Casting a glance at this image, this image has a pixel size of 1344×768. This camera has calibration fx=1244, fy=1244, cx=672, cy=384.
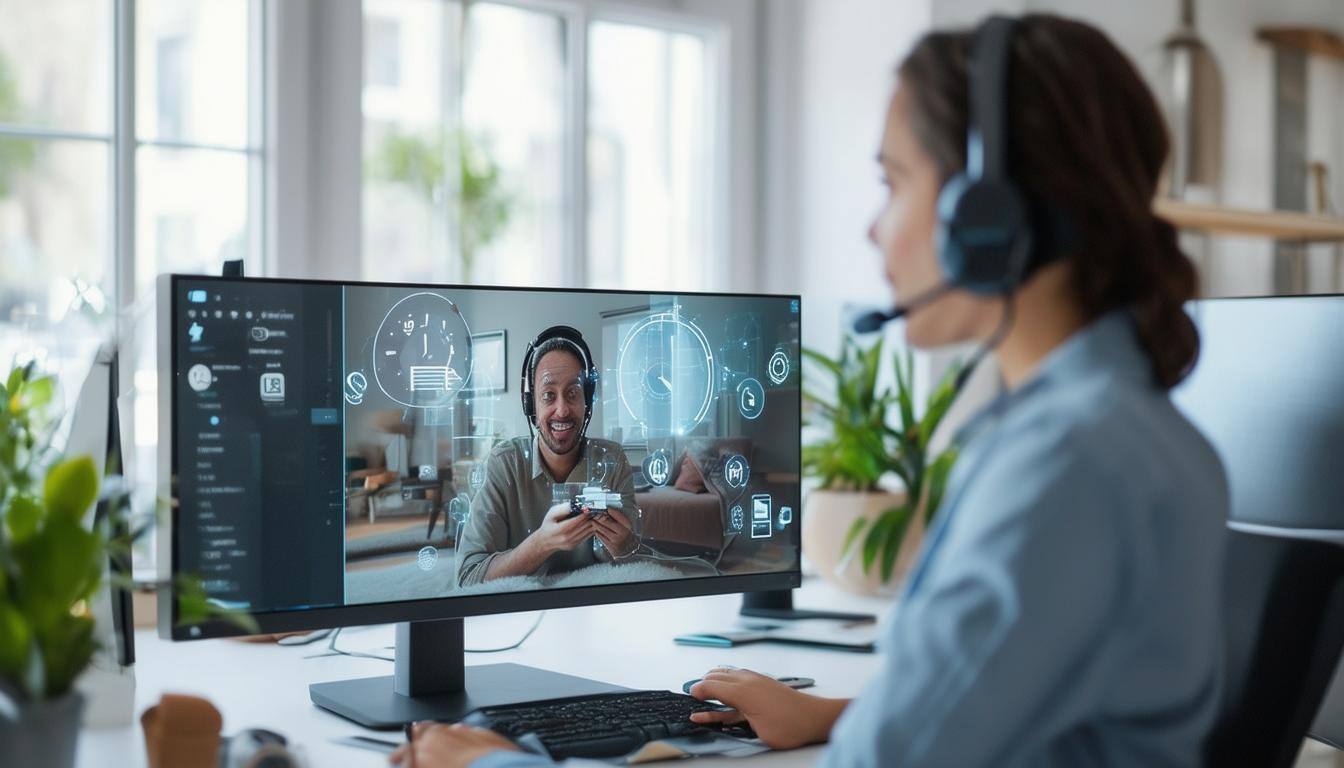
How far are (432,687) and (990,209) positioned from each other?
2.64ft

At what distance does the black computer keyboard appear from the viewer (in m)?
1.08

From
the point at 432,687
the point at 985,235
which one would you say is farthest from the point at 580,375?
the point at 985,235

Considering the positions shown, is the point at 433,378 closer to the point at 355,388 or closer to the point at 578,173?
the point at 355,388

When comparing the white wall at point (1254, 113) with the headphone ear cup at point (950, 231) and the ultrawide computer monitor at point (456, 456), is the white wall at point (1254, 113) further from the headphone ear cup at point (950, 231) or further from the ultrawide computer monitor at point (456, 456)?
the headphone ear cup at point (950, 231)

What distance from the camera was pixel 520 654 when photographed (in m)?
1.50

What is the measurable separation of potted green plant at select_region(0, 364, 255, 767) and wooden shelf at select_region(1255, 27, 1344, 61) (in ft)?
9.83

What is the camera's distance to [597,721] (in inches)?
45.1

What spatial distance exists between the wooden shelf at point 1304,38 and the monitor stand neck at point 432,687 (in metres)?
2.57

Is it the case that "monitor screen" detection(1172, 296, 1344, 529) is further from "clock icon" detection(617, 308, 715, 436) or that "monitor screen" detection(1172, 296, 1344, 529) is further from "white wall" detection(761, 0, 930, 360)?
"white wall" detection(761, 0, 930, 360)

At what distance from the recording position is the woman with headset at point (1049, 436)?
27.0 inches

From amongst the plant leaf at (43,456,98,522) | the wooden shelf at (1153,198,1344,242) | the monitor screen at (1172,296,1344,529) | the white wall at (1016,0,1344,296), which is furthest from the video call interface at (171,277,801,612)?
the white wall at (1016,0,1344,296)

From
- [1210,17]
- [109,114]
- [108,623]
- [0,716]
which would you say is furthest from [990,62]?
[1210,17]

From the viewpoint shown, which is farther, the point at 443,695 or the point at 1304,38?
the point at 1304,38

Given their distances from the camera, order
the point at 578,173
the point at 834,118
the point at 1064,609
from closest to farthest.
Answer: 1. the point at 1064,609
2. the point at 578,173
3. the point at 834,118
